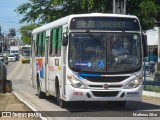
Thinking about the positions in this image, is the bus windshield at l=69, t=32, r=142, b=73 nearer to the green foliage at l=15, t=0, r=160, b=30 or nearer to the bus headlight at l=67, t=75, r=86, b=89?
the bus headlight at l=67, t=75, r=86, b=89

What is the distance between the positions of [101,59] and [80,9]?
16.8 m

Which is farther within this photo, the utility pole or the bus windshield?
the utility pole


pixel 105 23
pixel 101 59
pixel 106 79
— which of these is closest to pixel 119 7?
pixel 105 23

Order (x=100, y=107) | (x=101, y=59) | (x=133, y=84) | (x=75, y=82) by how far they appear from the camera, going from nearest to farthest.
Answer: (x=75, y=82)
(x=101, y=59)
(x=133, y=84)
(x=100, y=107)

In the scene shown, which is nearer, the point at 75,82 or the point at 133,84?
the point at 75,82

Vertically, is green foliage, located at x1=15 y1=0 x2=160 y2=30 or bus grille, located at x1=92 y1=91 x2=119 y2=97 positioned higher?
green foliage, located at x1=15 y1=0 x2=160 y2=30

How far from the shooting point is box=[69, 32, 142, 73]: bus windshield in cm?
1503

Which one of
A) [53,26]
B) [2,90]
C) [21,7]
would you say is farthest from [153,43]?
[53,26]

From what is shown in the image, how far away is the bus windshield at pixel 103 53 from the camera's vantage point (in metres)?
15.0

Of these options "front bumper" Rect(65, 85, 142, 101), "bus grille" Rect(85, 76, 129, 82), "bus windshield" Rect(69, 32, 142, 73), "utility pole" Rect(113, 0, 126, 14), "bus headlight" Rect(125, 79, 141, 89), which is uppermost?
"utility pole" Rect(113, 0, 126, 14)

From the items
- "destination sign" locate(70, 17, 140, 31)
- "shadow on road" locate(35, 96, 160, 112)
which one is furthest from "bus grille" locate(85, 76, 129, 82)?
"destination sign" locate(70, 17, 140, 31)

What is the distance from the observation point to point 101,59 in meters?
15.1

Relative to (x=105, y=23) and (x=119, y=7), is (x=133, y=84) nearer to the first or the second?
(x=105, y=23)

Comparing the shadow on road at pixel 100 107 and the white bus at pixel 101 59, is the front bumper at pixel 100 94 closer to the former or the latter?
the white bus at pixel 101 59
